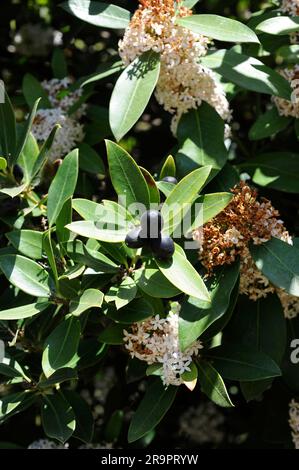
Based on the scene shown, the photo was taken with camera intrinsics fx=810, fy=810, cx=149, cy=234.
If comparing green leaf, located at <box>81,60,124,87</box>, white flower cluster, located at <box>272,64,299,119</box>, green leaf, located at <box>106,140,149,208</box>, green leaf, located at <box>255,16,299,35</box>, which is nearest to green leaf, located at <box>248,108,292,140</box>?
white flower cluster, located at <box>272,64,299,119</box>

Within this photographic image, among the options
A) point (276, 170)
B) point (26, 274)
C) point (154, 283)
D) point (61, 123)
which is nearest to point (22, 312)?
point (26, 274)

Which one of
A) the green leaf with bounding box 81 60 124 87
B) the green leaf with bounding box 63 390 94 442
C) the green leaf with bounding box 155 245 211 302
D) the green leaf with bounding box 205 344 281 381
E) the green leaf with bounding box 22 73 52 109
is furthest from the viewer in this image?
the green leaf with bounding box 22 73 52 109

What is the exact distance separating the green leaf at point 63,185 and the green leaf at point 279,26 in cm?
54

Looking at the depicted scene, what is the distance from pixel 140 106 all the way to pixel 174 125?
0.87 feet

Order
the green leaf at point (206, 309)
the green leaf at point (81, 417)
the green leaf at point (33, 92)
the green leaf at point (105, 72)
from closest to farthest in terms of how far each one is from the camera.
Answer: the green leaf at point (206, 309)
the green leaf at point (81, 417)
the green leaf at point (105, 72)
the green leaf at point (33, 92)

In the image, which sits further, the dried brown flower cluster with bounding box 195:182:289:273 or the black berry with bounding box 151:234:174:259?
the dried brown flower cluster with bounding box 195:182:289:273

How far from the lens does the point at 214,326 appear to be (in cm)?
190

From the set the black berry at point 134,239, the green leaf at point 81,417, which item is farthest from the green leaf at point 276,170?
the green leaf at point 81,417

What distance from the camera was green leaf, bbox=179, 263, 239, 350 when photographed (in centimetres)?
172

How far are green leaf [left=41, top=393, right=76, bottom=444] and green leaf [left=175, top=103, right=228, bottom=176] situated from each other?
25.6 inches

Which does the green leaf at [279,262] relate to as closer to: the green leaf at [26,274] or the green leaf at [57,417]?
the green leaf at [26,274]

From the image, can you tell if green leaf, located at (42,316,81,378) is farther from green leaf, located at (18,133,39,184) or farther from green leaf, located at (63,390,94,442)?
green leaf, located at (18,133,39,184)

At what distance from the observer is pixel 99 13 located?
2191 millimetres

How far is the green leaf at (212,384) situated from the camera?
179 cm
